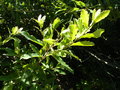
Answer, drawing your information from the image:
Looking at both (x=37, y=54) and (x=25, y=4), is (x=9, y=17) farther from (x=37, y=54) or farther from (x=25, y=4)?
(x=37, y=54)

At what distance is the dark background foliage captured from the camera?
2.10m

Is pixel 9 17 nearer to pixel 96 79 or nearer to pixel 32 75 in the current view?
pixel 32 75

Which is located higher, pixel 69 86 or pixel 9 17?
pixel 9 17

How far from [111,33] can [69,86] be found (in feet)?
3.77

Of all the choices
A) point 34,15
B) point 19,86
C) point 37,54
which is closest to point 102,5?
point 34,15

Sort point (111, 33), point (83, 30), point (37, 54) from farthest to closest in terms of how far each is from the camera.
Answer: point (111, 33), point (37, 54), point (83, 30)

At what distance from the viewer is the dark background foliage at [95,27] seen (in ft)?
6.89

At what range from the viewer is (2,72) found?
187 centimetres

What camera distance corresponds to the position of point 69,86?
3.00m

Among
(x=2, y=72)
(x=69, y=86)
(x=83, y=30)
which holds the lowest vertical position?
(x=69, y=86)

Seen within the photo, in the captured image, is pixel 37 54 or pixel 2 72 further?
pixel 2 72

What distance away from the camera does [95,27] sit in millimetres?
2205

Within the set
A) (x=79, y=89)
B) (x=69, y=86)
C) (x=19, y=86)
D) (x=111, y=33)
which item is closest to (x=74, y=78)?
(x=69, y=86)

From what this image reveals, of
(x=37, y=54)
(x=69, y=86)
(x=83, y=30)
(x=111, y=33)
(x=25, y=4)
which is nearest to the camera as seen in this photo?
(x=83, y=30)
